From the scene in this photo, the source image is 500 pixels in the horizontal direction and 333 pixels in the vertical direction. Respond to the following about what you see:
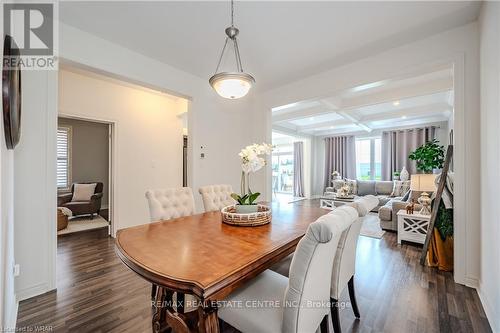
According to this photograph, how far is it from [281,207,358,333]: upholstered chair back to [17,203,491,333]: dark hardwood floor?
0.88m

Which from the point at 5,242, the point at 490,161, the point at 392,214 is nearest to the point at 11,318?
the point at 5,242

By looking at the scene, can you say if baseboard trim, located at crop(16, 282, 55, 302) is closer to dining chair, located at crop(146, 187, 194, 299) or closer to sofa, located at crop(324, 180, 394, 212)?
dining chair, located at crop(146, 187, 194, 299)

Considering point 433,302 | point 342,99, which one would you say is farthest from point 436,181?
point 342,99

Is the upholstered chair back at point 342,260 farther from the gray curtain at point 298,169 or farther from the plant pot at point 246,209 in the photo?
the gray curtain at point 298,169

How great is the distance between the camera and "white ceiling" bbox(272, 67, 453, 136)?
11.5ft

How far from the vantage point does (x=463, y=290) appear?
6.73ft

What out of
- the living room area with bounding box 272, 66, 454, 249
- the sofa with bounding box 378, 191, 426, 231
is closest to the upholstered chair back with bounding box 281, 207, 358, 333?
the living room area with bounding box 272, 66, 454, 249

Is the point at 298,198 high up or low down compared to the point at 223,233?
down

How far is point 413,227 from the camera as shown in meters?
3.26

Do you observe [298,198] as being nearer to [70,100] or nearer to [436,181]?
[436,181]

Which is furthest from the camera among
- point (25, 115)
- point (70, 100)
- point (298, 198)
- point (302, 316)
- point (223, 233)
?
point (298, 198)

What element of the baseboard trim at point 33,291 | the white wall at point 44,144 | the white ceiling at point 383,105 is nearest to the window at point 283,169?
the white ceiling at point 383,105

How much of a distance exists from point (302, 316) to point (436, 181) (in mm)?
2889

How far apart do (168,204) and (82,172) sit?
19.0 ft
